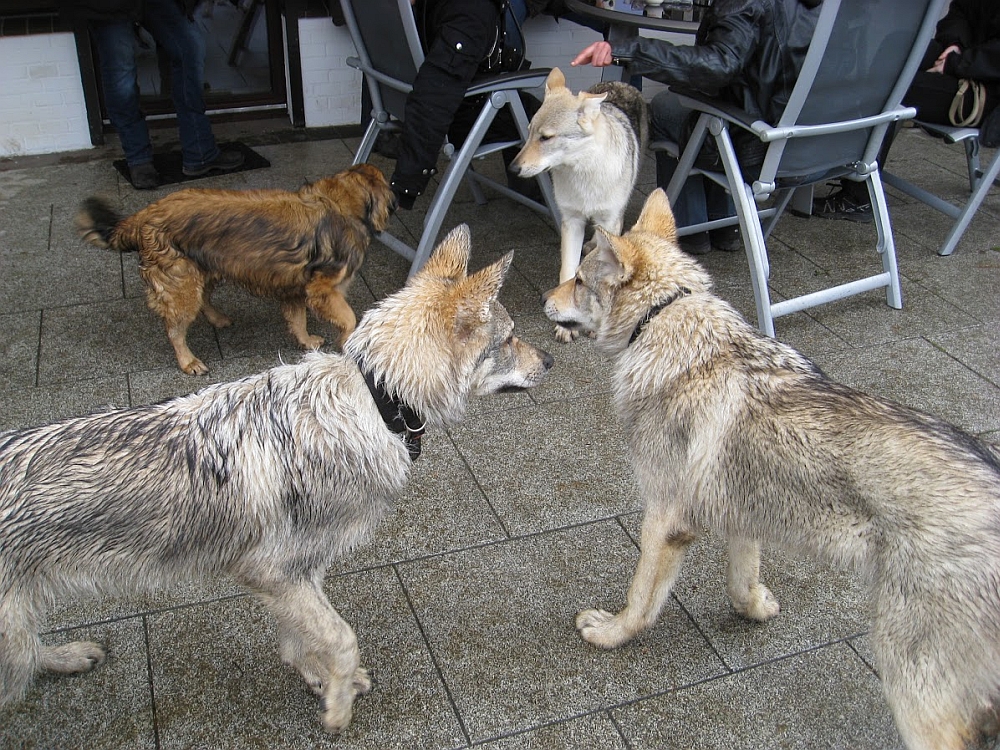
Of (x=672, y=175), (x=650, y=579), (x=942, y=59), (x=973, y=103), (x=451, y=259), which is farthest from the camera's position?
(x=942, y=59)

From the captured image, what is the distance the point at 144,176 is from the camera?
6352 mm

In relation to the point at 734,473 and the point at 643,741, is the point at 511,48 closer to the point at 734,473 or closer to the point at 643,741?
the point at 734,473

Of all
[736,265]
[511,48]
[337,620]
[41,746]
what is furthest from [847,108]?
[41,746]

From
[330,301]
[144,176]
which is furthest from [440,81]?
[144,176]

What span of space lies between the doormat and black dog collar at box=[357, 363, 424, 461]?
4852mm

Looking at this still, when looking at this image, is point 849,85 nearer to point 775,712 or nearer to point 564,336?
point 564,336

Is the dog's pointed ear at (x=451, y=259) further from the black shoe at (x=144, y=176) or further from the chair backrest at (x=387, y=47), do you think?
the black shoe at (x=144, y=176)

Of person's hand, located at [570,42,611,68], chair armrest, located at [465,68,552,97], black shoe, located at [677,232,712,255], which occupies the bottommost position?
black shoe, located at [677,232,712,255]

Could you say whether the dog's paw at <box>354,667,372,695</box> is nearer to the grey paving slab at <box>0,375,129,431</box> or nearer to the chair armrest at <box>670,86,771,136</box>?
the grey paving slab at <box>0,375,129,431</box>

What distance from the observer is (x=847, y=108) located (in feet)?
15.2

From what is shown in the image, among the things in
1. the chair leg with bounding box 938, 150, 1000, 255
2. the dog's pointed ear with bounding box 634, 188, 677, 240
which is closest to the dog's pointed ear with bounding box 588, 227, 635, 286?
the dog's pointed ear with bounding box 634, 188, 677, 240

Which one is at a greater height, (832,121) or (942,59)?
(942,59)

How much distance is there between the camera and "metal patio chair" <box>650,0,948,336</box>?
170 inches

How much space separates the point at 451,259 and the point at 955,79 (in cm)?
487
